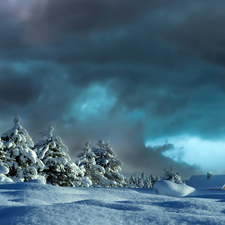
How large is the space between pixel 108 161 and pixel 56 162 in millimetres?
9261

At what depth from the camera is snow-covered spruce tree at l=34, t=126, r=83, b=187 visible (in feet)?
67.4

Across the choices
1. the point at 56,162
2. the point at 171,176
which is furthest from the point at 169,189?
the point at 171,176

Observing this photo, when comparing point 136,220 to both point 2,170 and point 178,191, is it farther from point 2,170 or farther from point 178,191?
point 2,170

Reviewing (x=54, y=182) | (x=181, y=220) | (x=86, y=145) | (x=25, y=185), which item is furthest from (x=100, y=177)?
(x=181, y=220)

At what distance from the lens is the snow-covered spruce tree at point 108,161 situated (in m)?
28.8

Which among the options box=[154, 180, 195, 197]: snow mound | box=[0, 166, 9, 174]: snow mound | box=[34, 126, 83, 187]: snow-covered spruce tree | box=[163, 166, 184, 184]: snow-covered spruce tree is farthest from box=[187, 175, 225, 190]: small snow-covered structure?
box=[0, 166, 9, 174]: snow mound

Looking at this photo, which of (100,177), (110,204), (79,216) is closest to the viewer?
(79,216)

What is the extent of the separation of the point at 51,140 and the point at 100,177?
7511mm

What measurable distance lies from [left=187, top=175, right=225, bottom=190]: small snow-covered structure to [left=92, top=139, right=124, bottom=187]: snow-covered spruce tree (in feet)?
37.6

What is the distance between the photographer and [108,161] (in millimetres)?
28750

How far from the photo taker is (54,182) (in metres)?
20.8

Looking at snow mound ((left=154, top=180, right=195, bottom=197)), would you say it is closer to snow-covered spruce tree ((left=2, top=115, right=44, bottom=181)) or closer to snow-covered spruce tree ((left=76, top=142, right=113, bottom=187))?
snow-covered spruce tree ((left=2, top=115, right=44, bottom=181))

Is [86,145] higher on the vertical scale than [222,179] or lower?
higher

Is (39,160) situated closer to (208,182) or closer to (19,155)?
(19,155)
